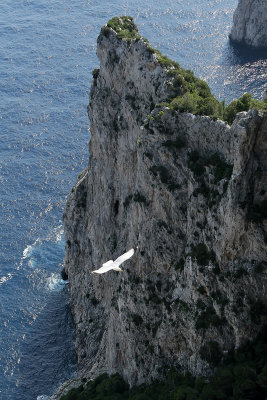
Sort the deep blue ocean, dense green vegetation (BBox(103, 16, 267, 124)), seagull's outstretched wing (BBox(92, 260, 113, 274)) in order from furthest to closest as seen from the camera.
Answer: the deep blue ocean < dense green vegetation (BBox(103, 16, 267, 124)) < seagull's outstretched wing (BBox(92, 260, 113, 274))

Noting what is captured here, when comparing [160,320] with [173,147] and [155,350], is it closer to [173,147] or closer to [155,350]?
[155,350]

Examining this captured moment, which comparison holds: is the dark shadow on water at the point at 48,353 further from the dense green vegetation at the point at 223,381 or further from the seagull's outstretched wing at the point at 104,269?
the seagull's outstretched wing at the point at 104,269

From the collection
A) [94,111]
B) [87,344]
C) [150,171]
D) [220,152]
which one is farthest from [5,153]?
[220,152]

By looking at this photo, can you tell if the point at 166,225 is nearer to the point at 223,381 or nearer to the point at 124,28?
the point at 223,381

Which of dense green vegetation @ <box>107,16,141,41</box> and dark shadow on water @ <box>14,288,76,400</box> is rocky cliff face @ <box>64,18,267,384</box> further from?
dark shadow on water @ <box>14,288,76,400</box>

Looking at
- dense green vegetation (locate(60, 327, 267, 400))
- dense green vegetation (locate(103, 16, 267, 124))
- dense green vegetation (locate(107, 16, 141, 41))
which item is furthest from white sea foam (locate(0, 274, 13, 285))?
dense green vegetation (locate(107, 16, 141, 41))

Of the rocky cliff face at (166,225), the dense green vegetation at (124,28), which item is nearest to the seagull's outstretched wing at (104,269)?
the rocky cliff face at (166,225)
